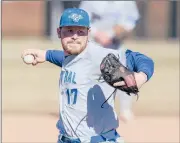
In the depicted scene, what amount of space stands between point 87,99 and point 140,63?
1.52 ft

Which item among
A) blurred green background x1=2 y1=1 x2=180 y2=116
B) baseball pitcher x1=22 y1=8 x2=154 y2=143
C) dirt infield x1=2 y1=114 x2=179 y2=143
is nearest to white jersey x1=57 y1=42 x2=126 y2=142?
baseball pitcher x1=22 y1=8 x2=154 y2=143

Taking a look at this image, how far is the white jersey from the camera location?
4641 mm

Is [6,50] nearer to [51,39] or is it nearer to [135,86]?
[51,39]

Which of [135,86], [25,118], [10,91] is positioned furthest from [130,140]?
[135,86]

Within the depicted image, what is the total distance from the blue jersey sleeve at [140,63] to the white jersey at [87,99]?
0.05 m

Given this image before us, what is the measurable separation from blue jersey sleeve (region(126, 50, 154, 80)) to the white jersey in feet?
0.18

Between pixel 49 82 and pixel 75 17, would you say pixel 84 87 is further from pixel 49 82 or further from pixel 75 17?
pixel 49 82

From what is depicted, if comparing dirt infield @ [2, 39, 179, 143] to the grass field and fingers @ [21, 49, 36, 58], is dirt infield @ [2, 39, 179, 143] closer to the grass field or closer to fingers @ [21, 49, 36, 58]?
the grass field

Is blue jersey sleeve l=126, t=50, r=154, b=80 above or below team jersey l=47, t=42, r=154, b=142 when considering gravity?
above

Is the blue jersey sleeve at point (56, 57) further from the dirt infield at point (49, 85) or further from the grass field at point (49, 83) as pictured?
the grass field at point (49, 83)

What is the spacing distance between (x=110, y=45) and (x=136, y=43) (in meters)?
1.57

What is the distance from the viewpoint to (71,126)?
4.66 m

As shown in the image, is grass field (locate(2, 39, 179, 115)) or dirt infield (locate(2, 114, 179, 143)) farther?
grass field (locate(2, 39, 179, 115))

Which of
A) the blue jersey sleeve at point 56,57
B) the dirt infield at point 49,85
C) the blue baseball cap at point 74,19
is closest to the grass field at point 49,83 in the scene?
the dirt infield at point 49,85
